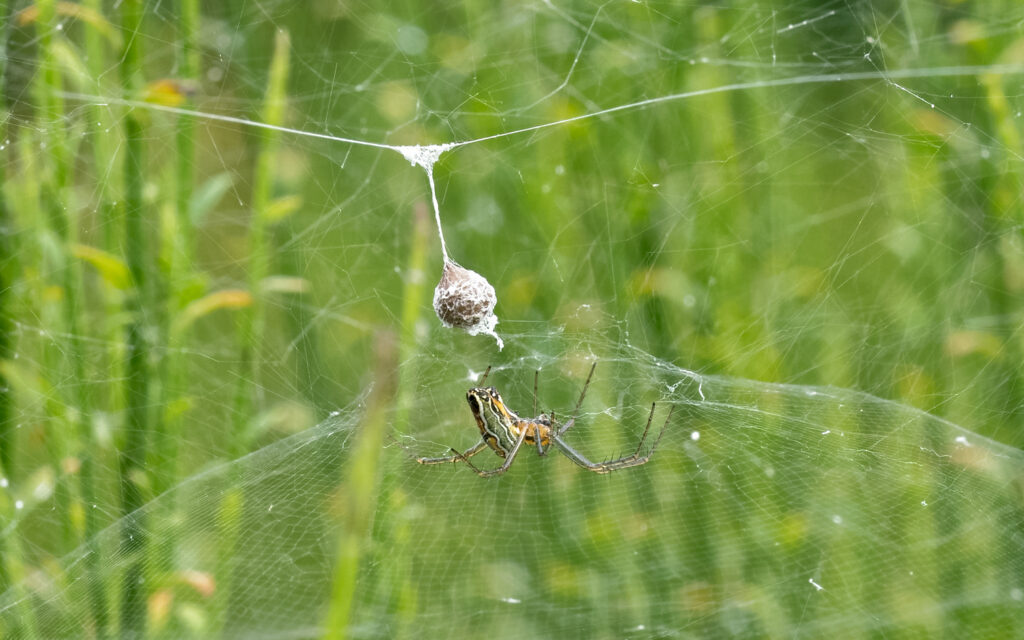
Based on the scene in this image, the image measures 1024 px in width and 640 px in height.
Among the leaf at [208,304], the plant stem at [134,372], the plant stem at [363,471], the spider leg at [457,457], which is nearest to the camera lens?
the plant stem at [363,471]

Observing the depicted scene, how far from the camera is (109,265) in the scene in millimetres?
2102

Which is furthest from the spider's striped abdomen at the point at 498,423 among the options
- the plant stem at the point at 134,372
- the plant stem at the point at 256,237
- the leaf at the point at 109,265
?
the leaf at the point at 109,265

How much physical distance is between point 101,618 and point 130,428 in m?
0.44

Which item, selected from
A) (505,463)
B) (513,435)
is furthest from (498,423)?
(505,463)

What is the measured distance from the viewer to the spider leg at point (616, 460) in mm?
2338

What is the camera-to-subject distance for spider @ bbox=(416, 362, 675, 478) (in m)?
2.09

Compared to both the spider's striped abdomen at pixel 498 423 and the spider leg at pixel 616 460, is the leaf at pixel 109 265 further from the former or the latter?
the spider leg at pixel 616 460

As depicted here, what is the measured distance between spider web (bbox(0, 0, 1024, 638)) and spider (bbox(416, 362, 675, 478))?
0.06 m

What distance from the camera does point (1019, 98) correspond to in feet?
8.68

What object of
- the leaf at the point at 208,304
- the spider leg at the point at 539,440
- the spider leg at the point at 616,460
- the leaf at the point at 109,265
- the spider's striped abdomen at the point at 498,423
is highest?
the leaf at the point at 109,265

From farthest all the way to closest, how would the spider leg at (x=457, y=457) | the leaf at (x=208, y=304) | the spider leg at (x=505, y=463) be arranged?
1. the spider leg at (x=457, y=457)
2. the spider leg at (x=505, y=463)
3. the leaf at (x=208, y=304)

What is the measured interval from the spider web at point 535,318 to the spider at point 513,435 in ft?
0.20

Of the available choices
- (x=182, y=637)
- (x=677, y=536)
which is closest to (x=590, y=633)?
(x=677, y=536)

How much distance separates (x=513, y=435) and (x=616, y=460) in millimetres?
362
